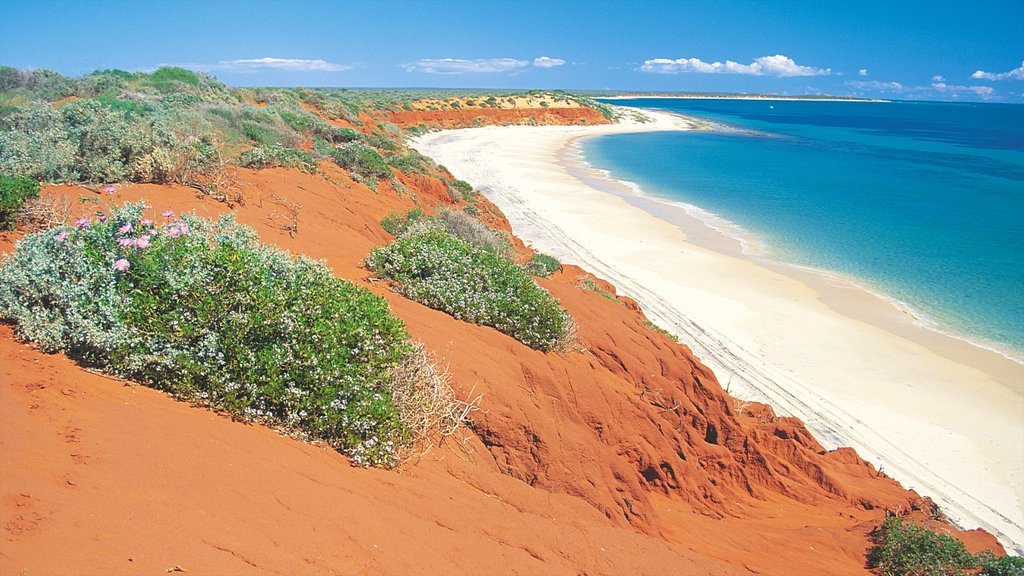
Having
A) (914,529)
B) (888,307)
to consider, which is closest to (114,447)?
(914,529)

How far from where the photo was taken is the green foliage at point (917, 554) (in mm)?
6203

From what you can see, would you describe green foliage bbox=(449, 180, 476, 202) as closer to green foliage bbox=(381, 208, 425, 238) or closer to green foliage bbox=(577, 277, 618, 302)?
green foliage bbox=(381, 208, 425, 238)

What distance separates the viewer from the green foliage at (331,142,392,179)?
55.9 feet

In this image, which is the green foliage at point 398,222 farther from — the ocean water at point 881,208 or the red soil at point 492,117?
the red soil at point 492,117

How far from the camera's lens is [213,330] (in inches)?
180

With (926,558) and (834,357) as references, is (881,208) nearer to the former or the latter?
(834,357)

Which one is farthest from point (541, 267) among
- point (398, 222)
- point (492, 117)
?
point (492, 117)

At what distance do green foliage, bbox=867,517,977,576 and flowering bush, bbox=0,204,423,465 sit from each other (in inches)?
230

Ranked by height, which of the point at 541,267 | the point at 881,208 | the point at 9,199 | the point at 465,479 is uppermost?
the point at 9,199

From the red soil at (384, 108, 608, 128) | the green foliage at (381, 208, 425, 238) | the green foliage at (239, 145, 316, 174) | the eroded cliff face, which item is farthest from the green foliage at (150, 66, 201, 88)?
the red soil at (384, 108, 608, 128)

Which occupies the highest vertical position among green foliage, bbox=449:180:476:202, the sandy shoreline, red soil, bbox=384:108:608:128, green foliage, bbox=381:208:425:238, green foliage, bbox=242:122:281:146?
red soil, bbox=384:108:608:128

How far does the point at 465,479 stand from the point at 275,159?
10.8 metres

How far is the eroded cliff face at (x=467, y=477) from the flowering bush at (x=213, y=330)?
0.22m

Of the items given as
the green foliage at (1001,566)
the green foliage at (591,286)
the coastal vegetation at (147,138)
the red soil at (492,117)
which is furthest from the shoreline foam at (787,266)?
the red soil at (492,117)
